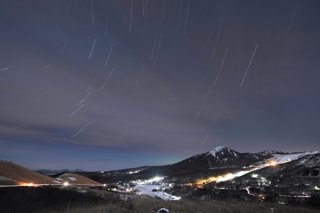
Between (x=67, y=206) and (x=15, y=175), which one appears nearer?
Result: (x=67, y=206)

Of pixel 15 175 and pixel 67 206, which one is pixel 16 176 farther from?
pixel 67 206

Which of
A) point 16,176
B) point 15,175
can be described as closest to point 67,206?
point 16,176

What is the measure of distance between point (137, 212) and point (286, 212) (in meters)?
12.5

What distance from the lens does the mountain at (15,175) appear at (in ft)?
105

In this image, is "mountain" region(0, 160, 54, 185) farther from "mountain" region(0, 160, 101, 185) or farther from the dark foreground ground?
the dark foreground ground

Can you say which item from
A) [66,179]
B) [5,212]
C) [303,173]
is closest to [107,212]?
[5,212]

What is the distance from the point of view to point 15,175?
34.8 meters

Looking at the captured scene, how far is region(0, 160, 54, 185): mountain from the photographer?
3195 centimetres

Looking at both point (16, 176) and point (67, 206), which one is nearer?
point (67, 206)

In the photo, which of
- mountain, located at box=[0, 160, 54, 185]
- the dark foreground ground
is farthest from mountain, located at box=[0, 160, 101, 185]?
the dark foreground ground

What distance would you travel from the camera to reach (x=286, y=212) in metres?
23.7

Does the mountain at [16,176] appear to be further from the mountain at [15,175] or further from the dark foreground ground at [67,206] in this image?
the dark foreground ground at [67,206]

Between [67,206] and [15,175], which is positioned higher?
[15,175]

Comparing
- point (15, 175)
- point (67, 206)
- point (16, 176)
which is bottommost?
point (67, 206)
